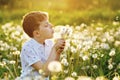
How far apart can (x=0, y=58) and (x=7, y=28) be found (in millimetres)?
1504

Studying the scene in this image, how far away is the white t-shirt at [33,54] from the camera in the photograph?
403 centimetres

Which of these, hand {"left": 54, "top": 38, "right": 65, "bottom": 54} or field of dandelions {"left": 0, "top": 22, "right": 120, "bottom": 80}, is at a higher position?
field of dandelions {"left": 0, "top": 22, "right": 120, "bottom": 80}

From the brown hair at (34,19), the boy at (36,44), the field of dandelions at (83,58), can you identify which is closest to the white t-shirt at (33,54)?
the boy at (36,44)

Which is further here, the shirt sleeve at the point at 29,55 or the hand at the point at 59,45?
the shirt sleeve at the point at 29,55

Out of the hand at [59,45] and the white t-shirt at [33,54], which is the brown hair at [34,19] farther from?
the hand at [59,45]

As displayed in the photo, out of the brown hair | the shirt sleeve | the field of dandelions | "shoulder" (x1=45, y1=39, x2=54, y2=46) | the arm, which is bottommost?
the arm

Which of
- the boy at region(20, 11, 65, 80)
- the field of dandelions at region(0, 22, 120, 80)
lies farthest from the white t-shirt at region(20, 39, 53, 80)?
the field of dandelions at region(0, 22, 120, 80)

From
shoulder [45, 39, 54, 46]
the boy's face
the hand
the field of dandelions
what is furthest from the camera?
the field of dandelions

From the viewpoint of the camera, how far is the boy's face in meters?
3.99

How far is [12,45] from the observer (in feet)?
20.4

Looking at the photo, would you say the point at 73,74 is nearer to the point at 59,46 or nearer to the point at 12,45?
the point at 59,46

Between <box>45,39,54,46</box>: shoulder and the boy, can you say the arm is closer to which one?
the boy

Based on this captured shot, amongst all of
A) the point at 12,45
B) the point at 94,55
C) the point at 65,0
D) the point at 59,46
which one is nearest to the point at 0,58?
the point at 12,45

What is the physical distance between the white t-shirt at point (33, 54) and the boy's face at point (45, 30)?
0.09 meters
